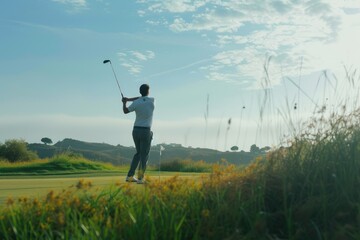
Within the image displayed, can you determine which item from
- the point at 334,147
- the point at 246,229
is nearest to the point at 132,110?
the point at 334,147

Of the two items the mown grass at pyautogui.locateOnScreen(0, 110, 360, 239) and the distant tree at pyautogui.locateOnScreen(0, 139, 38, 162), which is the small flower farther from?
the distant tree at pyautogui.locateOnScreen(0, 139, 38, 162)

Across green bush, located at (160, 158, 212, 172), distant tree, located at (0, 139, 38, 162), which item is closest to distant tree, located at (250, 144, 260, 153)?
green bush, located at (160, 158, 212, 172)

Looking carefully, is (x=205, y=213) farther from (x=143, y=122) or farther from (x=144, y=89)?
(x=144, y=89)

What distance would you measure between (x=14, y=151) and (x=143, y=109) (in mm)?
40642

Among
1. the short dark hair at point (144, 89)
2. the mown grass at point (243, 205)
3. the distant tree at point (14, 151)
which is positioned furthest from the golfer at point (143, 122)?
the distant tree at point (14, 151)

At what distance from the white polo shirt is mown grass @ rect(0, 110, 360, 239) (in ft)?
17.3

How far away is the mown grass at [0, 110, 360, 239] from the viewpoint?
4742mm

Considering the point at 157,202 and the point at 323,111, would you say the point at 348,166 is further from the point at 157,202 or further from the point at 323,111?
the point at 157,202

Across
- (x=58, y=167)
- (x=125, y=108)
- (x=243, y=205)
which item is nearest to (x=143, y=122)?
(x=125, y=108)

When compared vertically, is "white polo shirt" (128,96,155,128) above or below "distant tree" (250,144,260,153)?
above

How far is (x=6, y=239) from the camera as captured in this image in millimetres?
5457

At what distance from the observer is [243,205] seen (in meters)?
5.16

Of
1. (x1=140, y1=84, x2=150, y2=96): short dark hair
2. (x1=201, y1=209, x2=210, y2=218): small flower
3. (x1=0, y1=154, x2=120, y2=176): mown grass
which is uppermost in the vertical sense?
(x1=140, y1=84, x2=150, y2=96): short dark hair

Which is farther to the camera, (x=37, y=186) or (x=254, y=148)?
(x=37, y=186)
